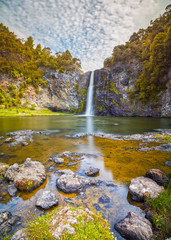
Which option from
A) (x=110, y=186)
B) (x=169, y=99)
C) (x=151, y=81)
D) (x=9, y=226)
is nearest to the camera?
(x=9, y=226)

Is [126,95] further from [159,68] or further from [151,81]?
[159,68]

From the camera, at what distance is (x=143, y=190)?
10.8 feet

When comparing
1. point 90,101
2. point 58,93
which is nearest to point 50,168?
point 90,101

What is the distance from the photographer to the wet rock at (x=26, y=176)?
3703 millimetres

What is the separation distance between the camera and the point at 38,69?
58938mm

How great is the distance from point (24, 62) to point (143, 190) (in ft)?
226

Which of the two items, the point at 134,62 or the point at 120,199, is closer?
the point at 120,199

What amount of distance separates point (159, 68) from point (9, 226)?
36.5 metres

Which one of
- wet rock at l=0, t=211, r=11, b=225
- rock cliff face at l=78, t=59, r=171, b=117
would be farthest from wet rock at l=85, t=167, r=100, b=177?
rock cliff face at l=78, t=59, r=171, b=117

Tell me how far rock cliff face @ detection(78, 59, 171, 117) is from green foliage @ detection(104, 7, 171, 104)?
6.51ft

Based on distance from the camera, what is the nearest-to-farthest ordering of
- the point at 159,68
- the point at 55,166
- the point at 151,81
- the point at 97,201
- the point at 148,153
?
the point at 97,201, the point at 55,166, the point at 148,153, the point at 159,68, the point at 151,81

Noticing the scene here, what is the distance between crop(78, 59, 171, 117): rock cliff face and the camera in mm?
35312

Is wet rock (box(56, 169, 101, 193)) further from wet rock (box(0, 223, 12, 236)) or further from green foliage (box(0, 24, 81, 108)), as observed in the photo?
green foliage (box(0, 24, 81, 108))

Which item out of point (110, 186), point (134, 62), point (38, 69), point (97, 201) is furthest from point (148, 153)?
point (38, 69)
